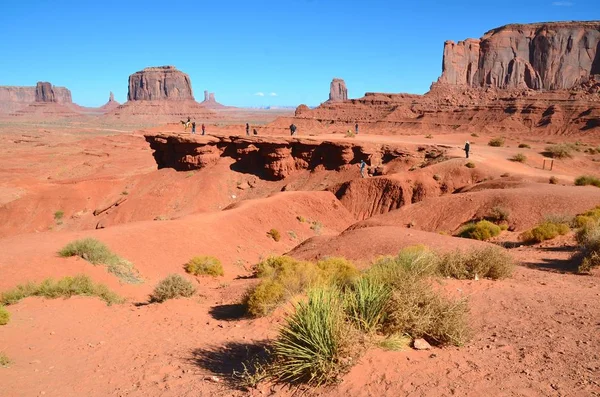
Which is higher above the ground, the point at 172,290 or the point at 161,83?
the point at 161,83

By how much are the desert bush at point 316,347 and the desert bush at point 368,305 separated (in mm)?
458

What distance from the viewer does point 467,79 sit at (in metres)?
72.8

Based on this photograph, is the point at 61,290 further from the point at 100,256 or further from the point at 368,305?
the point at 368,305

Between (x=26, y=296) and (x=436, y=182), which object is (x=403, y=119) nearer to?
(x=436, y=182)

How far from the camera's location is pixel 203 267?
13.8 meters

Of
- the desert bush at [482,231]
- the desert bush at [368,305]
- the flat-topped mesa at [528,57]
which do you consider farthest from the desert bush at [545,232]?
the flat-topped mesa at [528,57]

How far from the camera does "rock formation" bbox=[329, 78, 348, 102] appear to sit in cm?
13638

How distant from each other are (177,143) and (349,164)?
45.6ft

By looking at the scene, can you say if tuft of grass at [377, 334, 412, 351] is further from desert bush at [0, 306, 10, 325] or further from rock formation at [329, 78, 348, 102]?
rock formation at [329, 78, 348, 102]

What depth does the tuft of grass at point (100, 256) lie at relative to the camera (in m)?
11.9

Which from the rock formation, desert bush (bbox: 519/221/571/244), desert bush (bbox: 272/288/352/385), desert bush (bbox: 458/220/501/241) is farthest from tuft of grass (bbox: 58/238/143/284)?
the rock formation

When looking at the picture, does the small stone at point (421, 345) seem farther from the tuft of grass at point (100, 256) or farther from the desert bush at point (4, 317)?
the tuft of grass at point (100, 256)

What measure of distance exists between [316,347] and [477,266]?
16.9 ft

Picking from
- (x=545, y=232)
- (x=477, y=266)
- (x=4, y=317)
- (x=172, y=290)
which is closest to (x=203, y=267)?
(x=172, y=290)
